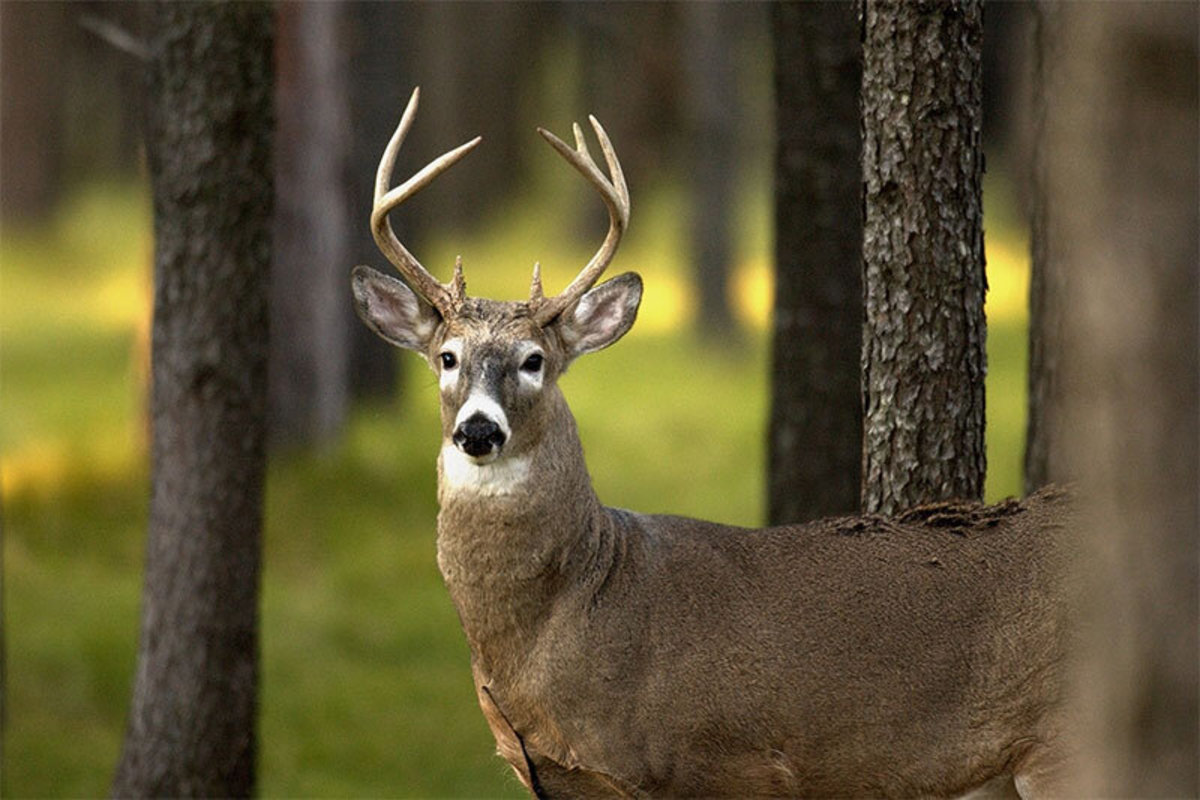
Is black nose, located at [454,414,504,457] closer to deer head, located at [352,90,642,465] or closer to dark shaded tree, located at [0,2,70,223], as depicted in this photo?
deer head, located at [352,90,642,465]

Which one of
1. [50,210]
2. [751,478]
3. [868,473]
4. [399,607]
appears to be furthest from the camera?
[50,210]

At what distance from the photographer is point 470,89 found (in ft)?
111

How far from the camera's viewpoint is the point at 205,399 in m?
7.62

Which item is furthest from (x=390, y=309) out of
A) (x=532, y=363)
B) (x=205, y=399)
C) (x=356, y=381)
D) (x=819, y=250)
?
(x=356, y=381)

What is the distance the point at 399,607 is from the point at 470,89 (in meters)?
22.8

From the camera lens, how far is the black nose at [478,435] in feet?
17.7

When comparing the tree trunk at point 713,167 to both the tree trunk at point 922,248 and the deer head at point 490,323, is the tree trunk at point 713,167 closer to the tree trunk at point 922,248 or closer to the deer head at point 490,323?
the tree trunk at point 922,248

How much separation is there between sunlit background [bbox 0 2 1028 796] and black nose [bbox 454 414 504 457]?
7.32 feet

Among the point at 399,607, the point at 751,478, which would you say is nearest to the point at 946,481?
the point at 399,607

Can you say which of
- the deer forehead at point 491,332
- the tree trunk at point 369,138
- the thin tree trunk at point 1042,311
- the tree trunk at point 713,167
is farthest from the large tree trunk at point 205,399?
the tree trunk at point 713,167

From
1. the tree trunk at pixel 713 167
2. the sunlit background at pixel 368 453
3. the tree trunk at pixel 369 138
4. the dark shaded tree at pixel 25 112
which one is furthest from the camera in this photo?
the dark shaded tree at pixel 25 112

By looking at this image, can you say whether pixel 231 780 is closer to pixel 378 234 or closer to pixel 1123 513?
pixel 378 234

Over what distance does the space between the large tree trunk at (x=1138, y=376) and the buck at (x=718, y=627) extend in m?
2.51

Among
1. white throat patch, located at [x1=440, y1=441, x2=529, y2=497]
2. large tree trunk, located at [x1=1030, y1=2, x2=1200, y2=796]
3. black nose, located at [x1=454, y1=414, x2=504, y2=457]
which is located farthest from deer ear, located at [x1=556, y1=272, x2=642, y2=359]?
large tree trunk, located at [x1=1030, y1=2, x2=1200, y2=796]
